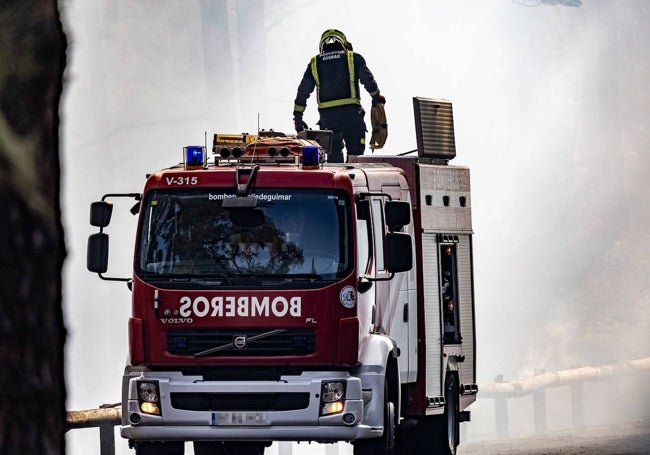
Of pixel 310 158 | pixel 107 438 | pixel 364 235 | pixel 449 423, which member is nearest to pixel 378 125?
pixel 449 423

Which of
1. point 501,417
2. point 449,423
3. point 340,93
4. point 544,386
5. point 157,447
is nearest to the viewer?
point 157,447

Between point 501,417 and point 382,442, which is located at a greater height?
point 382,442

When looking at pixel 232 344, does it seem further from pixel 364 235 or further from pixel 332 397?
pixel 364 235

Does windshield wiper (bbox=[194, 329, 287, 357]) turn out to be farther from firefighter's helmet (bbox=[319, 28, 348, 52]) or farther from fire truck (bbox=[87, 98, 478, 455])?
firefighter's helmet (bbox=[319, 28, 348, 52])

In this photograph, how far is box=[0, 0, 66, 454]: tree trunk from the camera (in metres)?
3.00

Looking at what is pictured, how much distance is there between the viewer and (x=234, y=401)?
33.3 feet

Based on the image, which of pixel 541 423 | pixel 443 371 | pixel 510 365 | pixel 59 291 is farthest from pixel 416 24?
pixel 59 291

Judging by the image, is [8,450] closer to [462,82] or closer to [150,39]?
[150,39]

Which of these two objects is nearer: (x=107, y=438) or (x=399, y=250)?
(x=399, y=250)

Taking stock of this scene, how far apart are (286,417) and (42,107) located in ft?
Result: 23.3

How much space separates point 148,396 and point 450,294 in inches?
139

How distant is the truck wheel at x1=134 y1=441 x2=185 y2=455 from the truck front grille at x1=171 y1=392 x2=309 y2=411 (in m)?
0.67

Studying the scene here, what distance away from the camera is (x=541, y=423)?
2356 cm

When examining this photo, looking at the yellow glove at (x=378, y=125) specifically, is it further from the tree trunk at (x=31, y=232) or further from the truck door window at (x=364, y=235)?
the tree trunk at (x=31, y=232)
